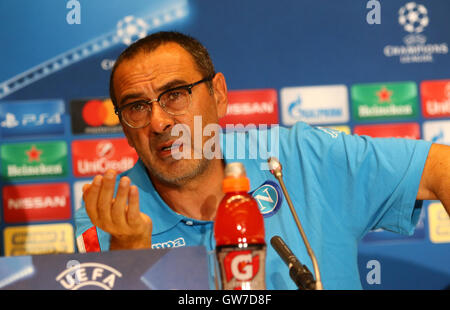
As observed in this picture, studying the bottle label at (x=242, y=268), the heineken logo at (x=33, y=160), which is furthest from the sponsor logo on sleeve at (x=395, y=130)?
the bottle label at (x=242, y=268)

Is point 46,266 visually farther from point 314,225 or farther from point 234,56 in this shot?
point 234,56

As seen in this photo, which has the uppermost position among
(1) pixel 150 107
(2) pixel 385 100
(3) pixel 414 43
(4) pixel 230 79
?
(3) pixel 414 43

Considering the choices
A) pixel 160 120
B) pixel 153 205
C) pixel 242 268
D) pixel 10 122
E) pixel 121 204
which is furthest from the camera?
pixel 10 122

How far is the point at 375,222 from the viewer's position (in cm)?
145

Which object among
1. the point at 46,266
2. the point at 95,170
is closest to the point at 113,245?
the point at 46,266

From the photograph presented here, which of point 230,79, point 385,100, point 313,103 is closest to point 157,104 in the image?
point 230,79

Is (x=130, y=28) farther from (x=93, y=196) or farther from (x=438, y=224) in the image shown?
(x=438, y=224)

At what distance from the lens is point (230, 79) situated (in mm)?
2352

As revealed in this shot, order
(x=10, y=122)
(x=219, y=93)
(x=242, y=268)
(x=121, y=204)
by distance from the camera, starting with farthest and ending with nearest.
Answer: (x=10, y=122)
(x=219, y=93)
(x=121, y=204)
(x=242, y=268)

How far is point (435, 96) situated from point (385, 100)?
0.24 m

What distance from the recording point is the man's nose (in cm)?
135

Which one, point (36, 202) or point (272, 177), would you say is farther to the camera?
point (36, 202)

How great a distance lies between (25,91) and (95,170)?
49 cm

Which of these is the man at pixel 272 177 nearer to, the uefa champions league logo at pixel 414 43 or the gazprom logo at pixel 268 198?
the gazprom logo at pixel 268 198
